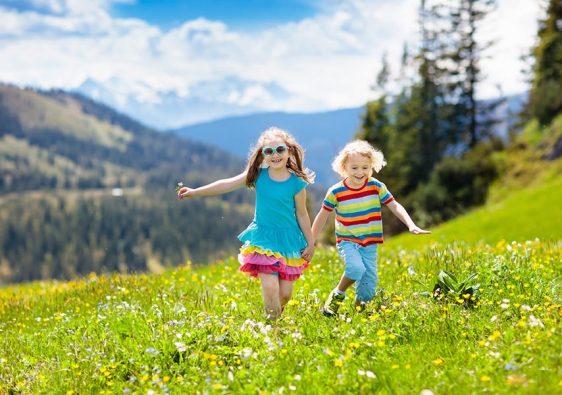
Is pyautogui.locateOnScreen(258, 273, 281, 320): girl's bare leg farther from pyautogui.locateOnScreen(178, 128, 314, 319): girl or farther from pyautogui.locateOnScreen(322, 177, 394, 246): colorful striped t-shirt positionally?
pyautogui.locateOnScreen(322, 177, 394, 246): colorful striped t-shirt

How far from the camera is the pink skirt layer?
311 inches

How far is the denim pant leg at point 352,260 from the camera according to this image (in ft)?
25.2

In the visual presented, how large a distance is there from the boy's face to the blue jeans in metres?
0.91

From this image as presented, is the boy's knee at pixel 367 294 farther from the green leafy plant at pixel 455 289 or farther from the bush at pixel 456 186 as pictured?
the bush at pixel 456 186

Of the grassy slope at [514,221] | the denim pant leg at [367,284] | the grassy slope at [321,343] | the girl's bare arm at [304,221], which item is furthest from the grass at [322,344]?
the grassy slope at [514,221]

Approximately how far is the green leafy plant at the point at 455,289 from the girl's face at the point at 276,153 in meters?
2.53

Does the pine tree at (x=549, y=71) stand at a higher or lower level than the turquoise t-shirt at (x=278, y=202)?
higher

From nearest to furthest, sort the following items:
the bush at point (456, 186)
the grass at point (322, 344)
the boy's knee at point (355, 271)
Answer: the grass at point (322, 344) → the boy's knee at point (355, 271) → the bush at point (456, 186)

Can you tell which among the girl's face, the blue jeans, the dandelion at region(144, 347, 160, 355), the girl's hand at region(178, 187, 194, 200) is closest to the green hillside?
the blue jeans

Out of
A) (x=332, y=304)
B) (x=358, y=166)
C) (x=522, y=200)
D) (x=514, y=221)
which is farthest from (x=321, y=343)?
(x=522, y=200)

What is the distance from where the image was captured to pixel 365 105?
220 ft

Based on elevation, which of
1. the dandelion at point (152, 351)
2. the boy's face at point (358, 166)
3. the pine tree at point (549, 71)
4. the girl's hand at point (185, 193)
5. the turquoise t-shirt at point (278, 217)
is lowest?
the dandelion at point (152, 351)

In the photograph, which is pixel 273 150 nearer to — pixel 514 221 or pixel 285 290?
pixel 285 290

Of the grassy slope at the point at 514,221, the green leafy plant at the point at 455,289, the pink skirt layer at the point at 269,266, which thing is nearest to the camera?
the green leafy plant at the point at 455,289
